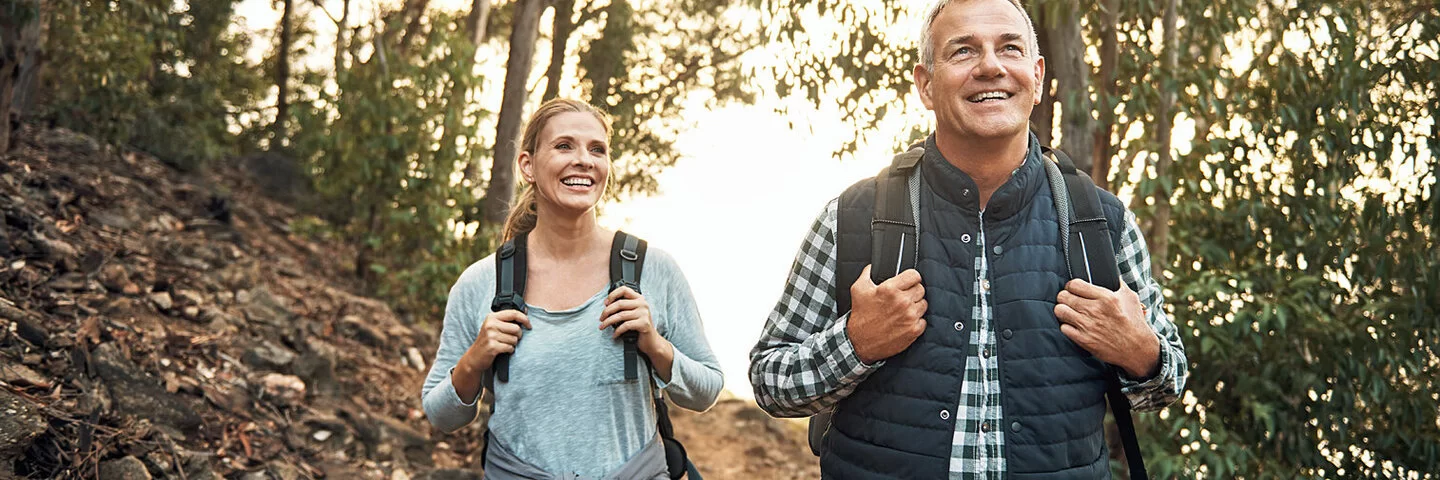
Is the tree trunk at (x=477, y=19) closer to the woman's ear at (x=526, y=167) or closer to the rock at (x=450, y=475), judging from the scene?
the rock at (x=450, y=475)

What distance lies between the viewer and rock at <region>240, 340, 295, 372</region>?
7578 millimetres

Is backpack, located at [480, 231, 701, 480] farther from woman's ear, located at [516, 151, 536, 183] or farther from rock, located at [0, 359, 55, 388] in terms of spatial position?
rock, located at [0, 359, 55, 388]

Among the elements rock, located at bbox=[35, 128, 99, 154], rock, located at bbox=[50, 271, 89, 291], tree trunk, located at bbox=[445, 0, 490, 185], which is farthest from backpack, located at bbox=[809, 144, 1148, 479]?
rock, located at bbox=[35, 128, 99, 154]

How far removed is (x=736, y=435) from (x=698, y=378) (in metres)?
7.60

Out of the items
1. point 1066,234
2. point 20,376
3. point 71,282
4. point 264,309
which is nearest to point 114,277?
point 71,282

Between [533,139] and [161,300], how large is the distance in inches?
217

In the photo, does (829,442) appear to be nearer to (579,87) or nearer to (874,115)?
(874,115)

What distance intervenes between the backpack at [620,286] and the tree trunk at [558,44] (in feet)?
35.4

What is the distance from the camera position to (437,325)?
1114 centimetres

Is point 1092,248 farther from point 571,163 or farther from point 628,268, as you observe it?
point 571,163

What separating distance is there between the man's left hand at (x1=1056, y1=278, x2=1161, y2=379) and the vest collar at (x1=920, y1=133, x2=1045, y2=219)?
0.21 metres

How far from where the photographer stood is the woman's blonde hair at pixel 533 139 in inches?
125

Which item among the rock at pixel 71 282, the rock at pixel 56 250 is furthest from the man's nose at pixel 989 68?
the rock at pixel 56 250

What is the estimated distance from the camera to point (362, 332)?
33.1ft
